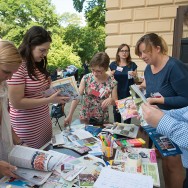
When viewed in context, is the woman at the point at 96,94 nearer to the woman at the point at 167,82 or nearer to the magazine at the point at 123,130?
the magazine at the point at 123,130

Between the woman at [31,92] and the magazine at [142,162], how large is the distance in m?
0.72

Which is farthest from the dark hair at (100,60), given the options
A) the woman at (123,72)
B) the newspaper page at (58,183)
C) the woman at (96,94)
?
the woman at (123,72)

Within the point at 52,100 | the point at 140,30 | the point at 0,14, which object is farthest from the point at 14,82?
the point at 0,14

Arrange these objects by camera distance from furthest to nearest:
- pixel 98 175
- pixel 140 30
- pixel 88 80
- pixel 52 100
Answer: pixel 140 30, pixel 88 80, pixel 52 100, pixel 98 175

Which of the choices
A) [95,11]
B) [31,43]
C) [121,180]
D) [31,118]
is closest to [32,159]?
[121,180]

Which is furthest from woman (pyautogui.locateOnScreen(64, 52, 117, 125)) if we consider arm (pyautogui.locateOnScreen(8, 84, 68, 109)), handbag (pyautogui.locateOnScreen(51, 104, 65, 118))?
handbag (pyautogui.locateOnScreen(51, 104, 65, 118))

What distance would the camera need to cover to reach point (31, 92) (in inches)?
73.4

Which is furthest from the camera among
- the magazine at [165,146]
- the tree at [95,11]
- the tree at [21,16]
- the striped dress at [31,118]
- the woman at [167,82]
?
the tree at [21,16]

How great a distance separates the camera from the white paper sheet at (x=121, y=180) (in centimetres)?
125

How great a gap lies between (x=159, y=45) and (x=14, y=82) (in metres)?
1.36

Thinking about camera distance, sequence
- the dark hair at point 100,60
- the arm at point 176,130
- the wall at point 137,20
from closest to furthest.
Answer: the arm at point 176,130 → the dark hair at point 100,60 → the wall at point 137,20

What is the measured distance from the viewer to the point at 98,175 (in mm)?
1366

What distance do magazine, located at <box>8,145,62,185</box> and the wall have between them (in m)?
3.86

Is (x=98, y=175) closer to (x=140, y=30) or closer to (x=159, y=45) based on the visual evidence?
(x=159, y=45)
